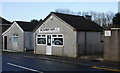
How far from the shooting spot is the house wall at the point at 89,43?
19.6 metres

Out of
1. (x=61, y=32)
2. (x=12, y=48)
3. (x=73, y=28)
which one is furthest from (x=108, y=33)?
(x=12, y=48)

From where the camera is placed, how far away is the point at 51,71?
11773mm

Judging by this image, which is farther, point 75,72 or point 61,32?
point 61,32

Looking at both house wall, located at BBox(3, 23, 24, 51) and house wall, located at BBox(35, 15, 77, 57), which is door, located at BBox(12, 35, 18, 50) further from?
house wall, located at BBox(35, 15, 77, 57)

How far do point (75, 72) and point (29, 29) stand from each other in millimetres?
18153

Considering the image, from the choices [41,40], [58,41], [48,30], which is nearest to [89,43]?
[58,41]

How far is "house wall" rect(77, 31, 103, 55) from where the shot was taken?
19641 mm

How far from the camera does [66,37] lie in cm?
2008

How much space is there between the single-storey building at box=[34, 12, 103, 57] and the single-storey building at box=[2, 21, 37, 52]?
15.4 ft

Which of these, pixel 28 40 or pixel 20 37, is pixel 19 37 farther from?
pixel 28 40

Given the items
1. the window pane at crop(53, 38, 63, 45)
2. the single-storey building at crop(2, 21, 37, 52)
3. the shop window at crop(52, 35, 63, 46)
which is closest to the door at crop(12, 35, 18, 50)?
the single-storey building at crop(2, 21, 37, 52)

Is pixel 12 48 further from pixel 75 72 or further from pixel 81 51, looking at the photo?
pixel 75 72

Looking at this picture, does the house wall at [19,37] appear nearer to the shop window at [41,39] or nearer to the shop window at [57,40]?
the shop window at [41,39]

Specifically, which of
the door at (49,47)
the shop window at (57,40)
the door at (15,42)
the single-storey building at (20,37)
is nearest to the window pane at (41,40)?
the door at (49,47)
